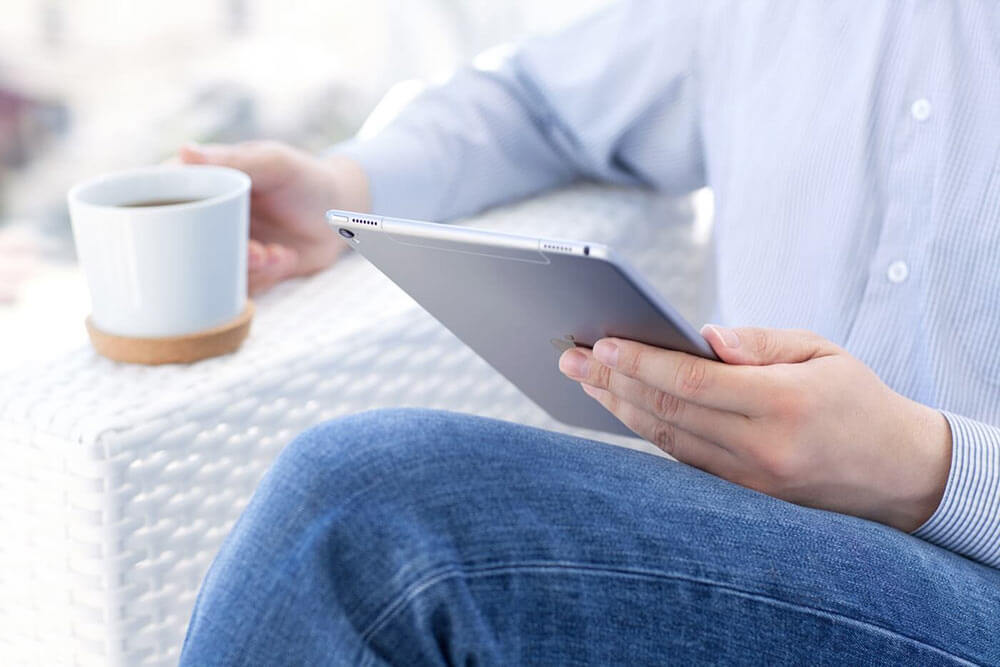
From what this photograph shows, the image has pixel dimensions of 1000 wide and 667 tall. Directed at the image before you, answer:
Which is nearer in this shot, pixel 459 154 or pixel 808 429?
pixel 808 429

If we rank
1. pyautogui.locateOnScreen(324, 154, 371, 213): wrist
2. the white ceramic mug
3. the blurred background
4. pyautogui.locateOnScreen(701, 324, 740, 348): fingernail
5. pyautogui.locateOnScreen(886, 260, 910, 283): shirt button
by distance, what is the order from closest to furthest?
pyautogui.locateOnScreen(701, 324, 740, 348): fingernail
the white ceramic mug
pyautogui.locateOnScreen(886, 260, 910, 283): shirt button
pyautogui.locateOnScreen(324, 154, 371, 213): wrist
the blurred background

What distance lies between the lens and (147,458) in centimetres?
72

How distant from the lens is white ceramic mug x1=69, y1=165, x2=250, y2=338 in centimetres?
75

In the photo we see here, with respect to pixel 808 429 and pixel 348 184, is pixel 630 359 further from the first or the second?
pixel 348 184

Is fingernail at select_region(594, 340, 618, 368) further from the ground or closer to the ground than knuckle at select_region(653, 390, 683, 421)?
further from the ground

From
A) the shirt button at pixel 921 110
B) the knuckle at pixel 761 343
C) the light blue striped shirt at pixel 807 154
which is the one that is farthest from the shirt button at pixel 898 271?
the knuckle at pixel 761 343

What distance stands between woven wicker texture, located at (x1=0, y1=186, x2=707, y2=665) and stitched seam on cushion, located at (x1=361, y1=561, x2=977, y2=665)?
267 mm

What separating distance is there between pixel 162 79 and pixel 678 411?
6.47 feet

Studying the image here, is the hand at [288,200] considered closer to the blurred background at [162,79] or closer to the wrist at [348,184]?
the wrist at [348,184]

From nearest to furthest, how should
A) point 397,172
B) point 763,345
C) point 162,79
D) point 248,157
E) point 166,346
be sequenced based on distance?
point 763,345 → point 166,346 → point 248,157 → point 397,172 → point 162,79

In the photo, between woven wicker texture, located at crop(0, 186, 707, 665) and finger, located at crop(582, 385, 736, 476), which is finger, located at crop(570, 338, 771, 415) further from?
woven wicker texture, located at crop(0, 186, 707, 665)

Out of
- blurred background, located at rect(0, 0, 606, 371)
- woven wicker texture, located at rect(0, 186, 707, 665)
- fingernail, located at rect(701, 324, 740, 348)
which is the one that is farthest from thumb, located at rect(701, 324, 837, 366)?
blurred background, located at rect(0, 0, 606, 371)

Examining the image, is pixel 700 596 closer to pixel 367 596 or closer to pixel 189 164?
pixel 367 596

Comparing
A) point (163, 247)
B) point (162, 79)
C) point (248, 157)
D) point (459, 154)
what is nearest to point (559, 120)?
point (459, 154)
